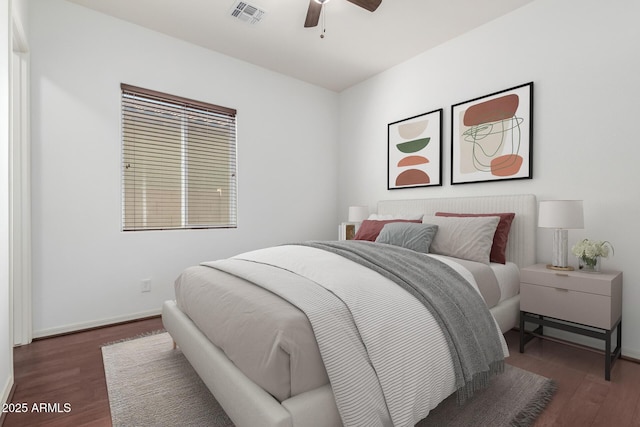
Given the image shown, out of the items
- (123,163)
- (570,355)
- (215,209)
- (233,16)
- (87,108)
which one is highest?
(233,16)

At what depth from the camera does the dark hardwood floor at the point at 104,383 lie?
1555mm

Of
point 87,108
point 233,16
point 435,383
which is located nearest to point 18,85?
point 87,108

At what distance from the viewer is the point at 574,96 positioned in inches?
95.3

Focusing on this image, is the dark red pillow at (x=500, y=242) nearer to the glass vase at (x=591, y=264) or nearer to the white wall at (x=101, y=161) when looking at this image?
the glass vase at (x=591, y=264)

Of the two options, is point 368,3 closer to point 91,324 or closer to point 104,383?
point 104,383

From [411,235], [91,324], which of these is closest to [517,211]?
[411,235]

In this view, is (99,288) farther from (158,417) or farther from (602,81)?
(602,81)

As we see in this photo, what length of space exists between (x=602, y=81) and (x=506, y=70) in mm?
717

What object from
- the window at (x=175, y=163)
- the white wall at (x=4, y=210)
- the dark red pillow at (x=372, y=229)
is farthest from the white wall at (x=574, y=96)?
the white wall at (x=4, y=210)

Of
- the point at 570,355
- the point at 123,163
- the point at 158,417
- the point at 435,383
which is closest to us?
the point at 435,383

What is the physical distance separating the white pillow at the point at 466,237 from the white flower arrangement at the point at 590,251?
0.54 m

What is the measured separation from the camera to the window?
2.98 m

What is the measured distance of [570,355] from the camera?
224 cm

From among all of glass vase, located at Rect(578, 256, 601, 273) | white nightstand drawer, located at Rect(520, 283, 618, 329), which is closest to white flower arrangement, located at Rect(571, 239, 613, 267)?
glass vase, located at Rect(578, 256, 601, 273)
